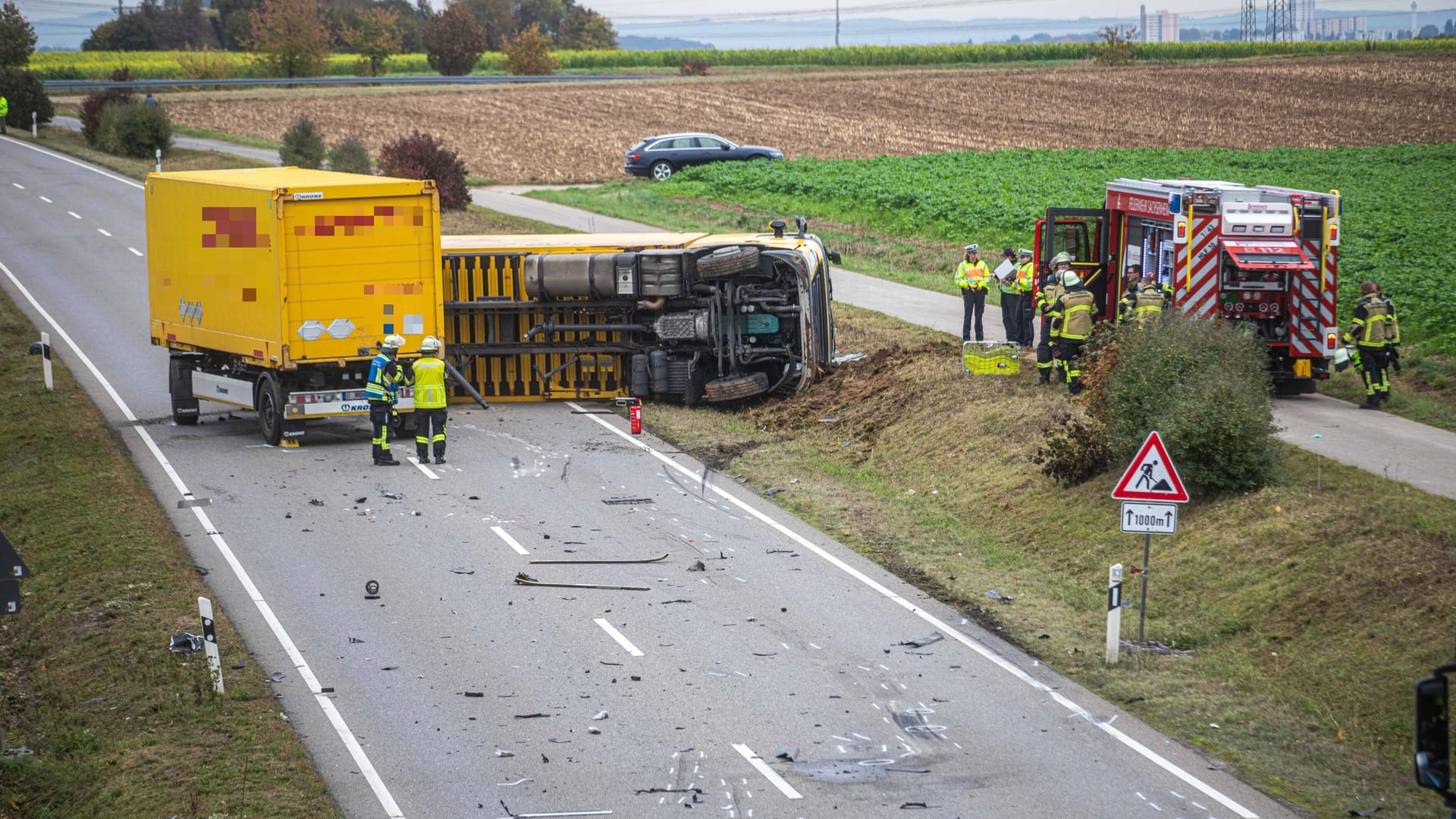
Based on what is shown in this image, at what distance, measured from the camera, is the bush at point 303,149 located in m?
44.8

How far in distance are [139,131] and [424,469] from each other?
38.5m

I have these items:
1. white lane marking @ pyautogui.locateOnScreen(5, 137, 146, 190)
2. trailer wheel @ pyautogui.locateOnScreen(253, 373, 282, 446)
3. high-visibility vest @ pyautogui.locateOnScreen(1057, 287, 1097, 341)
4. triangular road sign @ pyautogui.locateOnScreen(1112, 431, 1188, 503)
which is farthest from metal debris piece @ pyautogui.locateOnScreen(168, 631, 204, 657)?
white lane marking @ pyautogui.locateOnScreen(5, 137, 146, 190)

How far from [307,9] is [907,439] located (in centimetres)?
8341

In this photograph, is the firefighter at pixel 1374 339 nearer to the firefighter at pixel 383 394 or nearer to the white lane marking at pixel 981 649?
the white lane marking at pixel 981 649

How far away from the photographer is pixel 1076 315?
1939cm

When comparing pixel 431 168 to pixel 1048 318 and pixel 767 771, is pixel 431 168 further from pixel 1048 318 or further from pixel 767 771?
pixel 767 771

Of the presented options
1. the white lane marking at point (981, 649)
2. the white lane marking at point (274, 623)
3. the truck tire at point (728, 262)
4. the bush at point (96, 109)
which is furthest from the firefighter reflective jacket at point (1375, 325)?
the bush at point (96, 109)

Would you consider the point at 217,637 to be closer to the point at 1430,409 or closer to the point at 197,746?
the point at 197,746

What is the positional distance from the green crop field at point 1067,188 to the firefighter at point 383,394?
17105 millimetres

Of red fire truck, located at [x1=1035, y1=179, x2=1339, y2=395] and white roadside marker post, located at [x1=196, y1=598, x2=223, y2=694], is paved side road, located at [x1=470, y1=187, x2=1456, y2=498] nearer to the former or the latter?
red fire truck, located at [x1=1035, y1=179, x2=1339, y2=395]

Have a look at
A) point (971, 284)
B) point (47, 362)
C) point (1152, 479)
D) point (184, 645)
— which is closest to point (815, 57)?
point (971, 284)

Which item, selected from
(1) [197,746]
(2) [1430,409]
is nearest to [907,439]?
(2) [1430,409]

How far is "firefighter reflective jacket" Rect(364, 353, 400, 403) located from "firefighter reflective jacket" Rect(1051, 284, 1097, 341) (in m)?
9.11

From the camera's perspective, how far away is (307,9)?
3656 inches
